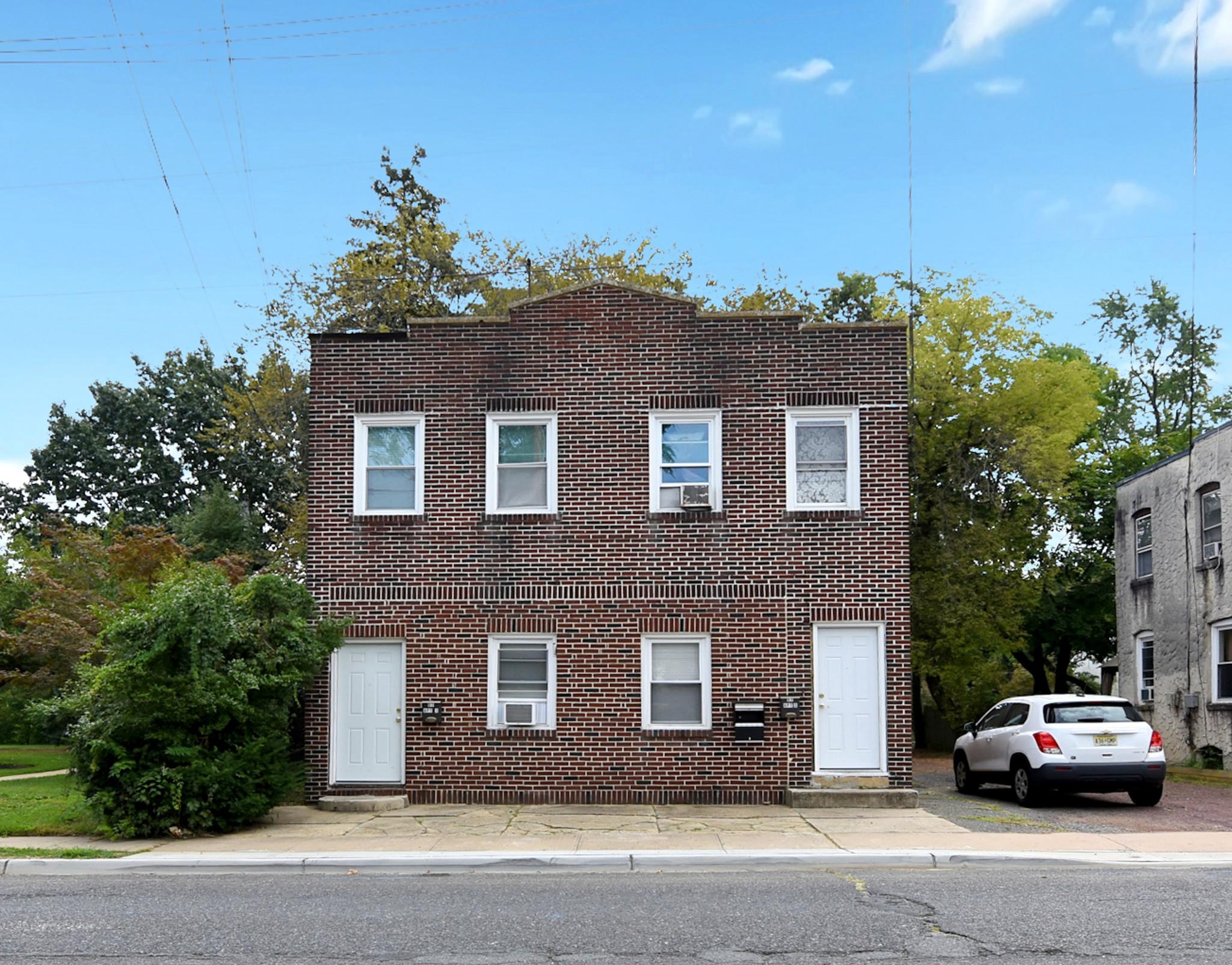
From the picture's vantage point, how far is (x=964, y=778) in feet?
67.4

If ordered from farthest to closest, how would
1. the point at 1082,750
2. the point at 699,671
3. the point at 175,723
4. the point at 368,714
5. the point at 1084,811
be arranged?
the point at 368,714
the point at 699,671
the point at 1084,811
the point at 1082,750
the point at 175,723

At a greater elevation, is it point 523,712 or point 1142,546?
point 1142,546

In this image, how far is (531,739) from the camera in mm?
17844

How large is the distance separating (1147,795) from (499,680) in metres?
9.48

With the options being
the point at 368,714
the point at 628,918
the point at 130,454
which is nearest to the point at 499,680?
the point at 368,714

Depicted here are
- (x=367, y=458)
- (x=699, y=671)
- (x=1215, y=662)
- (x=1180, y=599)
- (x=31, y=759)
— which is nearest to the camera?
(x=699, y=671)

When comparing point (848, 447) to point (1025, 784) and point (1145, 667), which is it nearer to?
point (1025, 784)

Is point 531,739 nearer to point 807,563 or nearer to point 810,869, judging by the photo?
point 807,563

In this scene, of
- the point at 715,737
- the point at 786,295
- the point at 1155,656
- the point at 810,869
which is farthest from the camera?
the point at 786,295

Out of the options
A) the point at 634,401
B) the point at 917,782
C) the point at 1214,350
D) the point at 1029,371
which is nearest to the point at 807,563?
the point at 634,401

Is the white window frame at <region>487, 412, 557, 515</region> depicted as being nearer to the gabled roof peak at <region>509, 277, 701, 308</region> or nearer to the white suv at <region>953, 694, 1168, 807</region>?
the gabled roof peak at <region>509, 277, 701, 308</region>

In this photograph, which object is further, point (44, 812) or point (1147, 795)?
point (1147, 795)

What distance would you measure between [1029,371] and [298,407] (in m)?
19.8

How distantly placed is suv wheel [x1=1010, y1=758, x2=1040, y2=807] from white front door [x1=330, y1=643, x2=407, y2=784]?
349 inches
